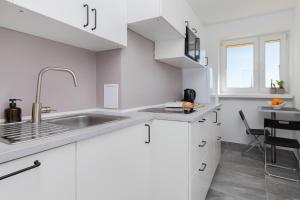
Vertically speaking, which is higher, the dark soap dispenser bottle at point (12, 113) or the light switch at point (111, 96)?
the light switch at point (111, 96)

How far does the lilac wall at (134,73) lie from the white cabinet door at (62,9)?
52 cm

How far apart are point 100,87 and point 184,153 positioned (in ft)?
3.24

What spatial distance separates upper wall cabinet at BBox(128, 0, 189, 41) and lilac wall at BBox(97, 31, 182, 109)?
151mm

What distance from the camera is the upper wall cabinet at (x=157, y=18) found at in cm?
144

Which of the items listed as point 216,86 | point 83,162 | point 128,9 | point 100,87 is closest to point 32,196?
point 83,162

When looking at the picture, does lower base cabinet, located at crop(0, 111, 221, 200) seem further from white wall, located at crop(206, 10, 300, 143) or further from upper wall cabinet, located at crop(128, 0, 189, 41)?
white wall, located at crop(206, 10, 300, 143)

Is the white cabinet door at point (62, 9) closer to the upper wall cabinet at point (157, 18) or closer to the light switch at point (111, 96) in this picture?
the upper wall cabinet at point (157, 18)

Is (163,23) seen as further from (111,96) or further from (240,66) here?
(240,66)

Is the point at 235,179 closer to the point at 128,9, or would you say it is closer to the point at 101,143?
the point at 101,143

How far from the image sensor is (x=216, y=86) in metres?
3.40

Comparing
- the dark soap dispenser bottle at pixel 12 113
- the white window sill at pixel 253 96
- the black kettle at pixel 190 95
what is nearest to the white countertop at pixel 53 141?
the dark soap dispenser bottle at pixel 12 113

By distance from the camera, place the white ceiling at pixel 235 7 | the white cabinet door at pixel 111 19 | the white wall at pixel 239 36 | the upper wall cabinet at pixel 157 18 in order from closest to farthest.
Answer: the white cabinet door at pixel 111 19
the upper wall cabinet at pixel 157 18
the white ceiling at pixel 235 7
the white wall at pixel 239 36

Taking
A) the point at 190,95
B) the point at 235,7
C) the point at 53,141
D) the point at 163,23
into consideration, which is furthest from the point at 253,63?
the point at 53,141

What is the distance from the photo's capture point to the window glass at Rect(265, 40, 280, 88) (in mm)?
3074
